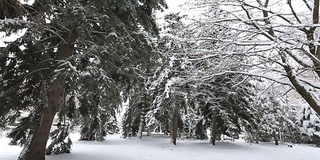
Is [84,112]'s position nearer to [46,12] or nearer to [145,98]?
[46,12]

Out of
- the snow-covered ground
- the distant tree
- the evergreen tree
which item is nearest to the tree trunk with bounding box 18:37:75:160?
the evergreen tree

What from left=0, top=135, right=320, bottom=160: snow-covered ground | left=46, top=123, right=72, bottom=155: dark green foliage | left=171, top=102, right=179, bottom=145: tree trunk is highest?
left=171, top=102, right=179, bottom=145: tree trunk

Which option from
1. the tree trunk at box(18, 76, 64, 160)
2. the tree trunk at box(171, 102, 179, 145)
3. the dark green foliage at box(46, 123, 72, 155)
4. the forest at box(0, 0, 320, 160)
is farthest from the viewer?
the tree trunk at box(171, 102, 179, 145)

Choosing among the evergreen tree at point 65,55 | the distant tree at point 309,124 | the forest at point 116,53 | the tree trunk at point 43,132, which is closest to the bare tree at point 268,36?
the forest at point 116,53

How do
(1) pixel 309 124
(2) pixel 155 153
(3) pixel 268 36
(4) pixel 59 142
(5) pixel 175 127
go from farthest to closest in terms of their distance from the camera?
(1) pixel 309 124 < (5) pixel 175 127 < (2) pixel 155 153 < (4) pixel 59 142 < (3) pixel 268 36

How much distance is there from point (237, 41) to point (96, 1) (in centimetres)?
339

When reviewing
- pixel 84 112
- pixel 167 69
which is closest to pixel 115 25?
A: pixel 84 112

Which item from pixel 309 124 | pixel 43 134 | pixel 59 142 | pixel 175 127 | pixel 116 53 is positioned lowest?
pixel 59 142

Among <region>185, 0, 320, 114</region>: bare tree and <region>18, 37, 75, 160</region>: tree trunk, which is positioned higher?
<region>185, 0, 320, 114</region>: bare tree

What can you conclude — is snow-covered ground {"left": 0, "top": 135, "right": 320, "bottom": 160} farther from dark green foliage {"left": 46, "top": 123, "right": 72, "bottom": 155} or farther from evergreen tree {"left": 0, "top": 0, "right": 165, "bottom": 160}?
evergreen tree {"left": 0, "top": 0, "right": 165, "bottom": 160}

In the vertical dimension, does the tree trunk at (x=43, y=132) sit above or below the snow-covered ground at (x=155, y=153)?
above

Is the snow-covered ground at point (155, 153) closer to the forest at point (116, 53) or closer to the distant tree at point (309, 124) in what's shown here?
the forest at point (116, 53)

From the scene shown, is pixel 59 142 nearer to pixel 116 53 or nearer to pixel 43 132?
pixel 43 132

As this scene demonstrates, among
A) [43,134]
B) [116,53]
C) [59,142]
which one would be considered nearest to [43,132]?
[43,134]
